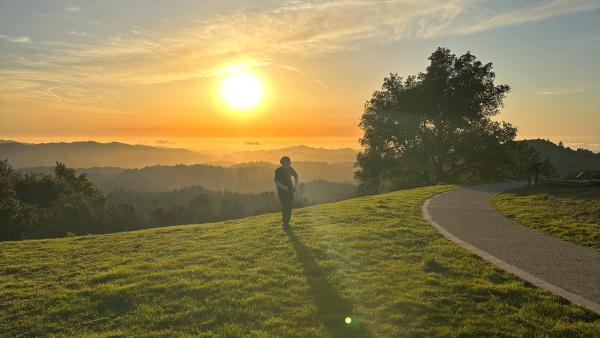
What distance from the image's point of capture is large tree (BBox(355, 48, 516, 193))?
49.2 metres

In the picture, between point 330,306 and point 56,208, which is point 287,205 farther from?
point 56,208

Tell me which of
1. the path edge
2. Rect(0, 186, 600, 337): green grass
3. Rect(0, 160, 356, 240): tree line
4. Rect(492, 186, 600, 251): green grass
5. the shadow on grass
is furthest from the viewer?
Rect(0, 160, 356, 240): tree line

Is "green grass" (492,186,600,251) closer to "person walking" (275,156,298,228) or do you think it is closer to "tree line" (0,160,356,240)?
"person walking" (275,156,298,228)

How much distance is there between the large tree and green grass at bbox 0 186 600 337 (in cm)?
3651

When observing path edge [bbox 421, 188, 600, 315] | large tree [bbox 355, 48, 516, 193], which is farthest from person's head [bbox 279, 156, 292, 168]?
large tree [bbox 355, 48, 516, 193]

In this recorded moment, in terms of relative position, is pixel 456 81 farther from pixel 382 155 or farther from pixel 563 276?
pixel 563 276

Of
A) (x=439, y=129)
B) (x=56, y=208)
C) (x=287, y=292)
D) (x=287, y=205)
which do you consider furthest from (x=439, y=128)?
(x=56, y=208)

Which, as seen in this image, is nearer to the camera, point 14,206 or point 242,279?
point 242,279

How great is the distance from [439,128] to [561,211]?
108ft

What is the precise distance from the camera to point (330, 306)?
7.84 meters

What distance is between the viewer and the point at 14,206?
47844 millimetres

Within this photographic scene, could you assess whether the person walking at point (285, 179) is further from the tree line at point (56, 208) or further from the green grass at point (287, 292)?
the tree line at point (56, 208)

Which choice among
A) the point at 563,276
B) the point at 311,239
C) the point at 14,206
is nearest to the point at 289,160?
the point at 311,239

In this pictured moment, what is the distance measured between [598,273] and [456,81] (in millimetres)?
43746
